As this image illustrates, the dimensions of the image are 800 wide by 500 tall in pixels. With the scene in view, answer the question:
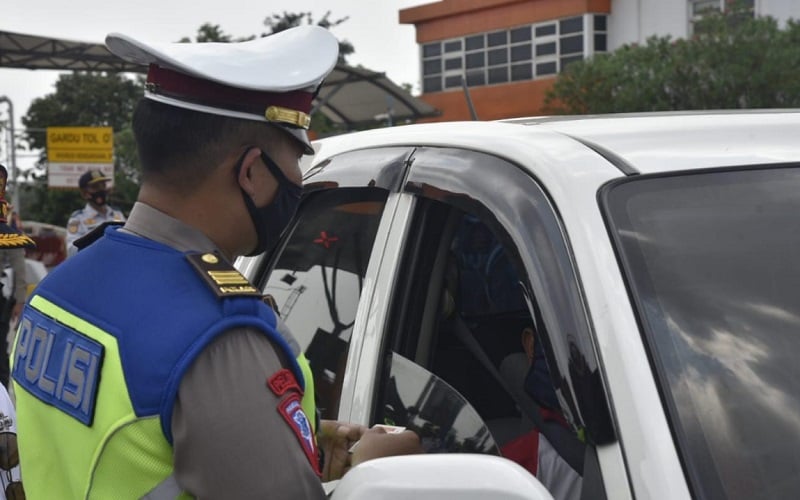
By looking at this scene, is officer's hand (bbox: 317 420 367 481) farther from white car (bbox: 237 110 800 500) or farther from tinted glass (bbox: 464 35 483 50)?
tinted glass (bbox: 464 35 483 50)

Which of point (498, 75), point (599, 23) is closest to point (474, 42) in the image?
point (498, 75)

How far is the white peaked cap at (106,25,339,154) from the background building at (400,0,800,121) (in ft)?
115

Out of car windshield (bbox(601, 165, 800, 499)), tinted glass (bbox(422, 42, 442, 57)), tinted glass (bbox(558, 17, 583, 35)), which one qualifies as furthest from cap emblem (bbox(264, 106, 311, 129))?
tinted glass (bbox(422, 42, 442, 57))

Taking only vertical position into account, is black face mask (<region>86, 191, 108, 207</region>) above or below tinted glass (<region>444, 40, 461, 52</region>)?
below

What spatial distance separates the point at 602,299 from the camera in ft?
5.54

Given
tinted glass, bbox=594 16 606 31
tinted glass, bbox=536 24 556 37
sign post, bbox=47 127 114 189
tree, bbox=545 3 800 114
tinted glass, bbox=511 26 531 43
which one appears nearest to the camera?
tree, bbox=545 3 800 114

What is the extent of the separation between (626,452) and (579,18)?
126 ft

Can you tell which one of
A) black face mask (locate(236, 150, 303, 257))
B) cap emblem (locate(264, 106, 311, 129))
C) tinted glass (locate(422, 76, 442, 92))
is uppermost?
tinted glass (locate(422, 76, 442, 92))

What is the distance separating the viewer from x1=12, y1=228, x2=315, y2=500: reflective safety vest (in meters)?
1.61

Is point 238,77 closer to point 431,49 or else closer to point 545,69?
point 545,69

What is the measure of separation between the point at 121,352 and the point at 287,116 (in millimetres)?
452

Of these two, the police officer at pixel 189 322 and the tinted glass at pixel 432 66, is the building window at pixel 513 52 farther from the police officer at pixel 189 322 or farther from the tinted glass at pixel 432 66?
the police officer at pixel 189 322

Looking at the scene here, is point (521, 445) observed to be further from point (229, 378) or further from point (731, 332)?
point (229, 378)

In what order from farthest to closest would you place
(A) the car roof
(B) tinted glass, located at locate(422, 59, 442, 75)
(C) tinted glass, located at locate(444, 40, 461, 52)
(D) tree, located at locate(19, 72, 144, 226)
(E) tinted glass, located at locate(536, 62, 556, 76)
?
(D) tree, located at locate(19, 72, 144, 226) → (B) tinted glass, located at locate(422, 59, 442, 75) → (C) tinted glass, located at locate(444, 40, 461, 52) → (E) tinted glass, located at locate(536, 62, 556, 76) → (A) the car roof
